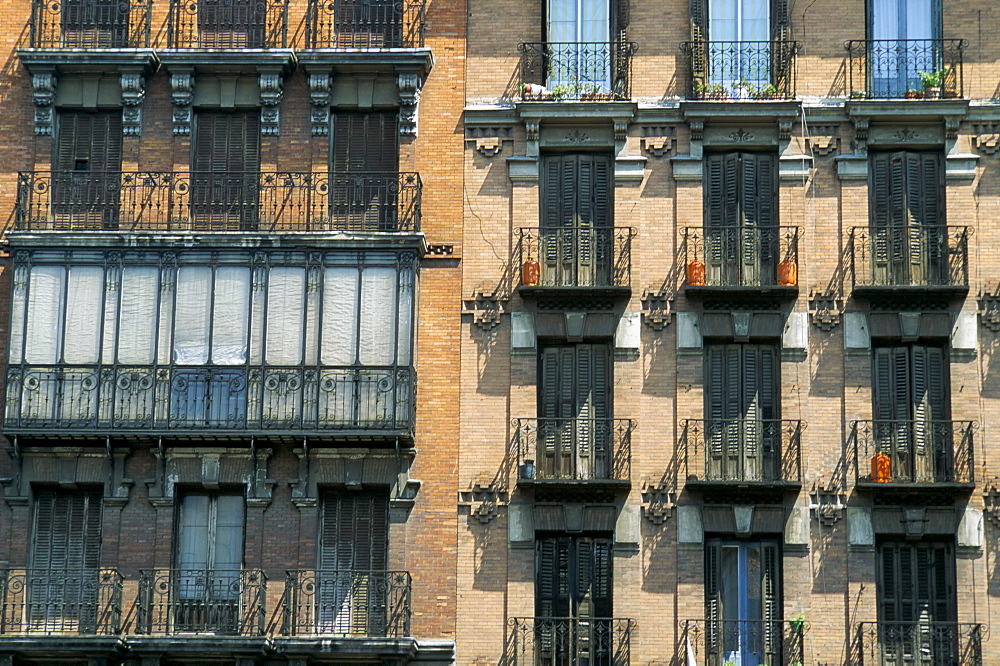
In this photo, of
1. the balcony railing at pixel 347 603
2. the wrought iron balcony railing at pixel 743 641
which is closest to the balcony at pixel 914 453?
the wrought iron balcony railing at pixel 743 641

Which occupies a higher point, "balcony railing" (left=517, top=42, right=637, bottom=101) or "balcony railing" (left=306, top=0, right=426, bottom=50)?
"balcony railing" (left=306, top=0, right=426, bottom=50)

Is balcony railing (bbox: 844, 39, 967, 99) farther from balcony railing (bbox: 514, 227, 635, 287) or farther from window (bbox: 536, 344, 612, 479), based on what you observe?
window (bbox: 536, 344, 612, 479)

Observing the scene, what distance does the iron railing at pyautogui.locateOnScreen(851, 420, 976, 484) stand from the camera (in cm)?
3147

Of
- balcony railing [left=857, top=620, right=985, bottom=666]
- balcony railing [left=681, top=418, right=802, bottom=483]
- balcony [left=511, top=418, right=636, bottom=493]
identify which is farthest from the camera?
balcony [left=511, top=418, right=636, bottom=493]

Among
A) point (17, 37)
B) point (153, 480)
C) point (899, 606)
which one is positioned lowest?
point (899, 606)

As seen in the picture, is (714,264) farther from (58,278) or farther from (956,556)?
(58,278)

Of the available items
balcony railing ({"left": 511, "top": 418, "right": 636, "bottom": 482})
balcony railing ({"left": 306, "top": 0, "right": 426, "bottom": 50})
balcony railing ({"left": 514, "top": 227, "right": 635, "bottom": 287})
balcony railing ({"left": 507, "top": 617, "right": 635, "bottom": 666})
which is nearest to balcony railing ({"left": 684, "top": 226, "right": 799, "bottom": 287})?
balcony railing ({"left": 514, "top": 227, "right": 635, "bottom": 287})

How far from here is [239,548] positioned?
105 feet

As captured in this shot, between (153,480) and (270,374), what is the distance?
2.76m

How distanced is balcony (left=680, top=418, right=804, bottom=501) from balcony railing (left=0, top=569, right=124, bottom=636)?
392 inches

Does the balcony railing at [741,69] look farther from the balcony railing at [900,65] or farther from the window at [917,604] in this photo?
the window at [917,604]

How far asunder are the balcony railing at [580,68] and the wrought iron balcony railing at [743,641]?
9.57 metres

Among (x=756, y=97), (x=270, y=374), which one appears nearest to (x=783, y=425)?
(x=756, y=97)

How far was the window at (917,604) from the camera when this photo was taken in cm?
3078
